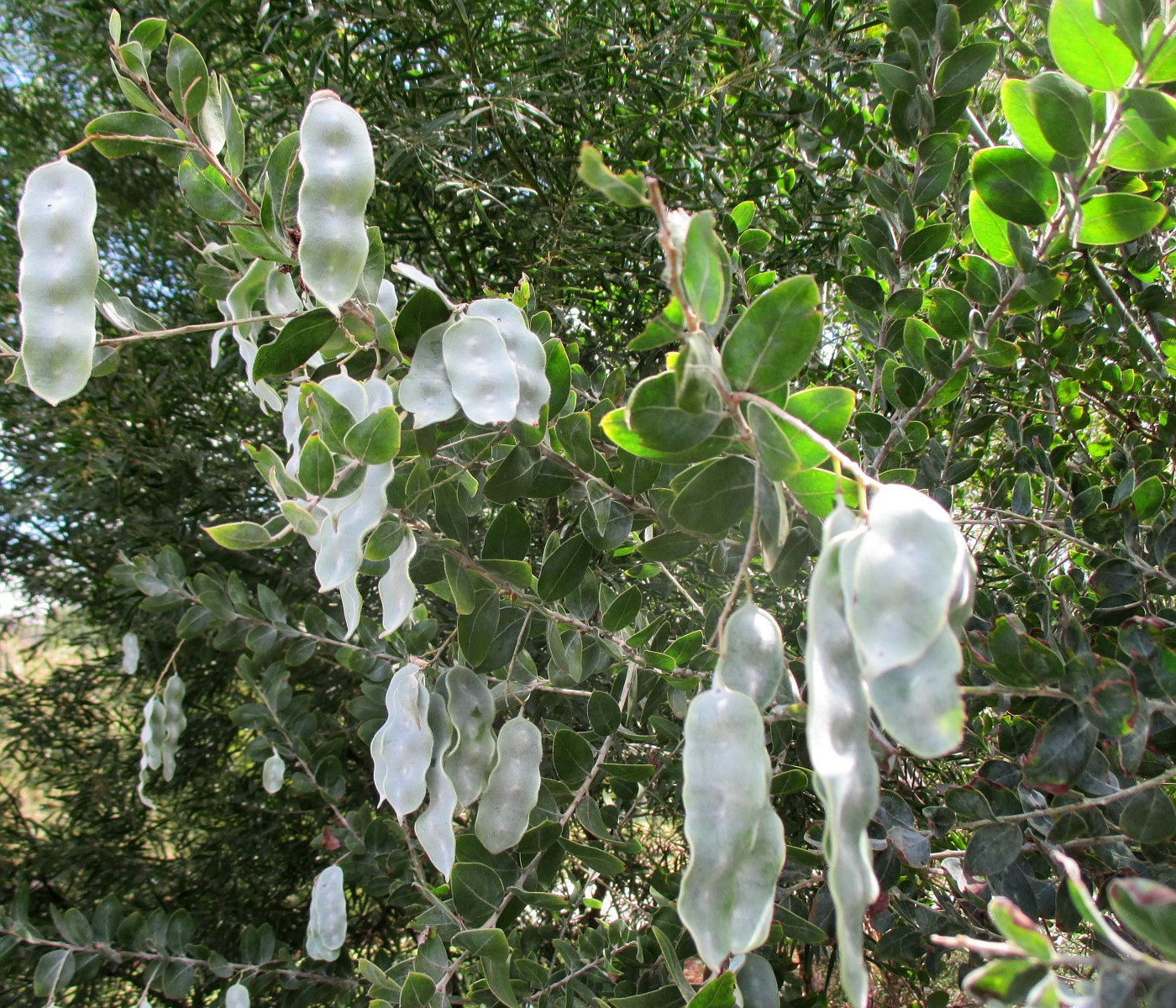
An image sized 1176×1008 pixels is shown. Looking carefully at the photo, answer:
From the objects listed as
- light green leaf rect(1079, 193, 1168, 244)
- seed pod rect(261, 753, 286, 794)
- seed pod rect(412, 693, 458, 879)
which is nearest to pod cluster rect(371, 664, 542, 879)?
seed pod rect(412, 693, 458, 879)

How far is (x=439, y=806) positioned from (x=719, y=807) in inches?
9.8

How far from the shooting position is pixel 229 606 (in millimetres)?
1017

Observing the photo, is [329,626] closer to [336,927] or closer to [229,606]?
[229,606]

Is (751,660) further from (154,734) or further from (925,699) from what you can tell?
(154,734)

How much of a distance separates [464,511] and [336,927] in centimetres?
55

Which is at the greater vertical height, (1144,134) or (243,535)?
(1144,134)

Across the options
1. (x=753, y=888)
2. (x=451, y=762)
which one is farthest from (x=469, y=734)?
(x=753, y=888)

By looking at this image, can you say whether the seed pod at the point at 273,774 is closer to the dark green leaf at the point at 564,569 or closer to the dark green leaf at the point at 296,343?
the dark green leaf at the point at 564,569

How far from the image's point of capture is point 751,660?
34 cm

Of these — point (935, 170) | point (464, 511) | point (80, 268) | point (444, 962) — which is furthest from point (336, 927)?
point (935, 170)

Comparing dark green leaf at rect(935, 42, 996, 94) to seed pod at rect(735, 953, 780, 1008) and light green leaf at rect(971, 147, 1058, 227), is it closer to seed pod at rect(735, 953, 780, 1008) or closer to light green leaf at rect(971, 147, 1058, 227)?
light green leaf at rect(971, 147, 1058, 227)

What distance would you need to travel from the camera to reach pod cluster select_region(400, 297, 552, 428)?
16.4 inches

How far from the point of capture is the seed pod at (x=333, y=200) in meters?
0.41

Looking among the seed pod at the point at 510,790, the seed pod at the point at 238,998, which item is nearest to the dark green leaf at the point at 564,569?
the seed pod at the point at 510,790
